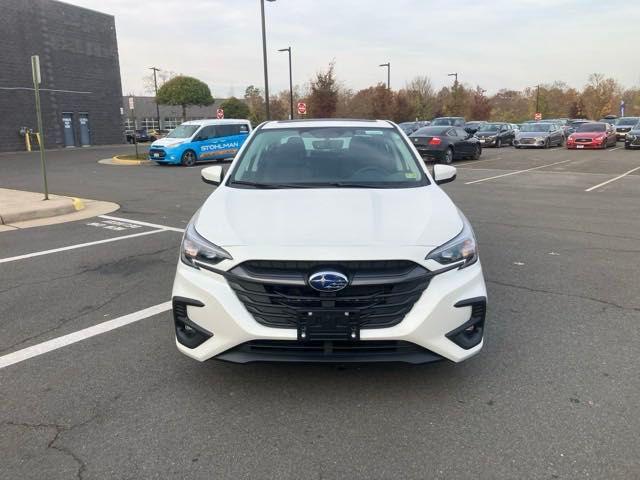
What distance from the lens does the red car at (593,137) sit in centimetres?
2875

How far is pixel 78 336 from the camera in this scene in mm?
4203

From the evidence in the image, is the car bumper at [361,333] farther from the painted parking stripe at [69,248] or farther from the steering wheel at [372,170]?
the painted parking stripe at [69,248]

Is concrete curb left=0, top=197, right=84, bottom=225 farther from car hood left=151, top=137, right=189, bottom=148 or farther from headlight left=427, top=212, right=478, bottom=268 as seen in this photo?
car hood left=151, top=137, right=189, bottom=148

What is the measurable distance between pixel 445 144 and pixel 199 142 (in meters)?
10.0

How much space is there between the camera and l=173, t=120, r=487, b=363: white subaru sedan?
9.59ft

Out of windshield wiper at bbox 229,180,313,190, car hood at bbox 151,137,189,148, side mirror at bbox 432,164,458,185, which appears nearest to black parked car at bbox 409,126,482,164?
car hood at bbox 151,137,189,148

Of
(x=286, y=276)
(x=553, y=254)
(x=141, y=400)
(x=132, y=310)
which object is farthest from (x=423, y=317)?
(x=553, y=254)

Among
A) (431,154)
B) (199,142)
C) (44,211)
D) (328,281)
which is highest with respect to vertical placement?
(199,142)

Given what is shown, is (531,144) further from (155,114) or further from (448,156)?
(155,114)

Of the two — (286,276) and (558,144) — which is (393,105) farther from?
(286,276)

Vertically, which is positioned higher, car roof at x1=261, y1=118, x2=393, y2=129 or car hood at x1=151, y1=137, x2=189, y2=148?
car roof at x1=261, y1=118, x2=393, y2=129

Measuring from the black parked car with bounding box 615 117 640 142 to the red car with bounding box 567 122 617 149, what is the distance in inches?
226

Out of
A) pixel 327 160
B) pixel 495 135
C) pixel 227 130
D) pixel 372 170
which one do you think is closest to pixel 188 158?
pixel 227 130

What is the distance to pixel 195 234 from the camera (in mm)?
3391
